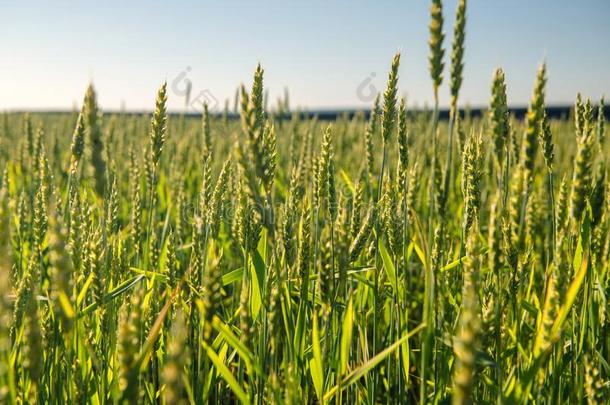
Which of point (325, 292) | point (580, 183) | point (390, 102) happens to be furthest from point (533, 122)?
point (325, 292)

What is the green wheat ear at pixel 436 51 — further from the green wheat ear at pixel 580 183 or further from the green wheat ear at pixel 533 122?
the green wheat ear at pixel 580 183

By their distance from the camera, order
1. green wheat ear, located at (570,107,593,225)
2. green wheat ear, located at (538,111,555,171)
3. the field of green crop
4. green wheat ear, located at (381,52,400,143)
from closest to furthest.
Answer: the field of green crop < green wheat ear, located at (570,107,593,225) < green wheat ear, located at (381,52,400,143) < green wheat ear, located at (538,111,555,171)

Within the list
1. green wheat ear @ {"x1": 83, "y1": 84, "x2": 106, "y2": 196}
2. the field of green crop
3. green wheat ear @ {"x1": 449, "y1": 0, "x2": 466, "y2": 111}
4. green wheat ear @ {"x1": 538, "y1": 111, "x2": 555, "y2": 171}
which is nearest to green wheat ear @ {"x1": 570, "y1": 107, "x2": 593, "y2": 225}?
the field of green crop

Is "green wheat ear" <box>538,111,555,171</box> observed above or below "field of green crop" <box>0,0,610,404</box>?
above

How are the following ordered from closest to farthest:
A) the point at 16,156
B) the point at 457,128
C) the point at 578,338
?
the point at 578,338 → the point at 457,128 → the point at 16,156

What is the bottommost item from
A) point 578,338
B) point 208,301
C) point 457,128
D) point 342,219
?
point 578,338

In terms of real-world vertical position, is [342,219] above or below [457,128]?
below

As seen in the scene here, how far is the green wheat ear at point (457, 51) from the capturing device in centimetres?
99

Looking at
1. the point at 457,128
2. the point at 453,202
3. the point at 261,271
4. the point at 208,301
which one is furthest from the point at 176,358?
the point at 453,202

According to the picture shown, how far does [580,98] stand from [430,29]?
1085mm

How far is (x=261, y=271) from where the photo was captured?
138 cm

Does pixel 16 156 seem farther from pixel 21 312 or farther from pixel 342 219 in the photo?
pixel 342 219

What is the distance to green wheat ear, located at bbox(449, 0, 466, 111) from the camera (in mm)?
991

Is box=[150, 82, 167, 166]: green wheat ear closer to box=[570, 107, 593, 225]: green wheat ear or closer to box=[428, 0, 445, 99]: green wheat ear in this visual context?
box=[428, 0, 445, 99]: green wheat ear
